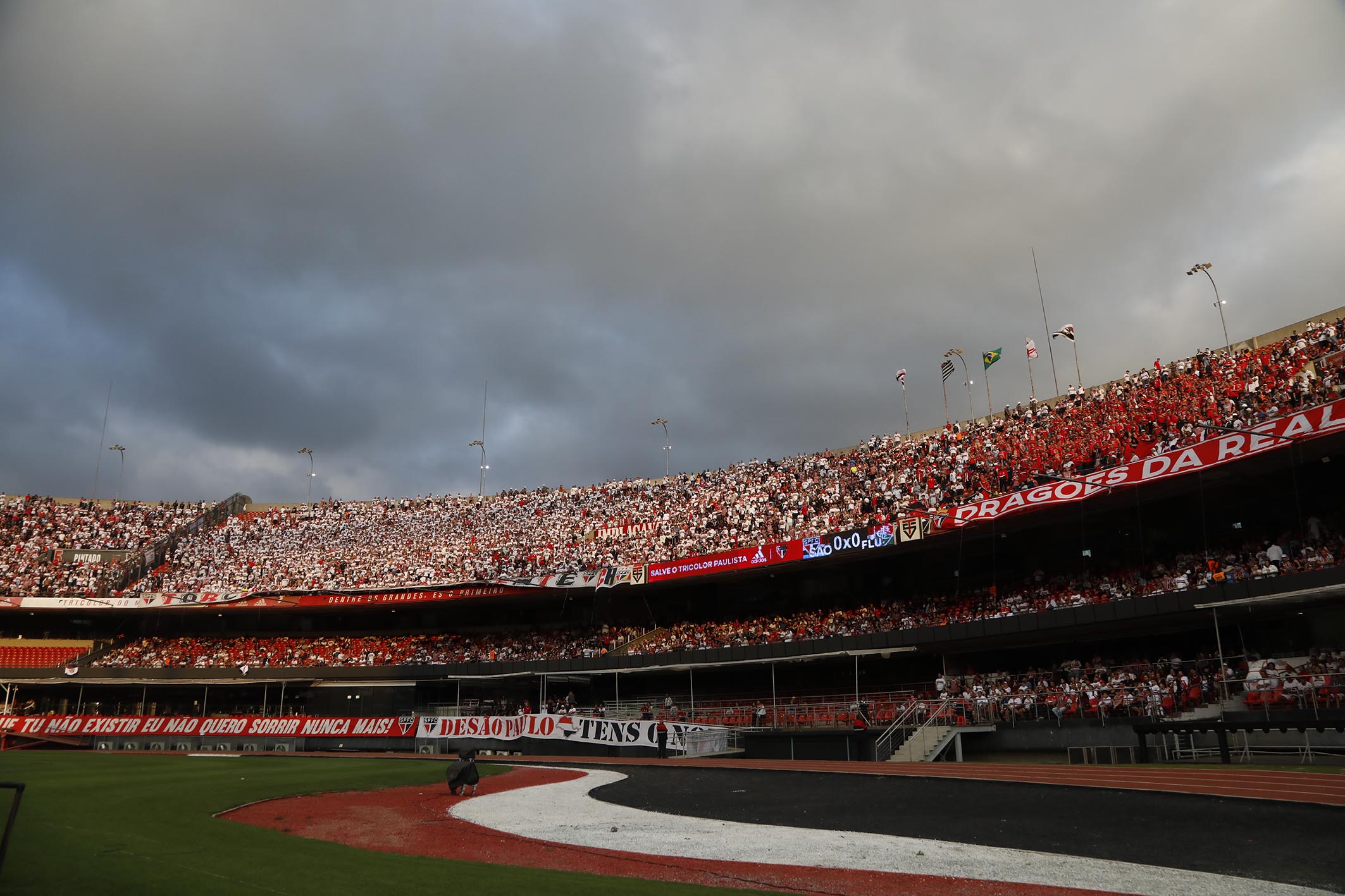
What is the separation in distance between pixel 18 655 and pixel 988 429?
182 ft

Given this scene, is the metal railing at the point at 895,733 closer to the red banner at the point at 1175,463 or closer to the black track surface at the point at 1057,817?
the red banner at the point at 1175,463

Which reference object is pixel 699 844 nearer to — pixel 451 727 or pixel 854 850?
pixel 854 850

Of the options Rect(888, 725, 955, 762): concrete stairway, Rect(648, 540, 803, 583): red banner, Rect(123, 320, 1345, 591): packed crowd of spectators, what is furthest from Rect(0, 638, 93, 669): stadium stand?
Rect(888, 725, 955, 762): concrete stairway

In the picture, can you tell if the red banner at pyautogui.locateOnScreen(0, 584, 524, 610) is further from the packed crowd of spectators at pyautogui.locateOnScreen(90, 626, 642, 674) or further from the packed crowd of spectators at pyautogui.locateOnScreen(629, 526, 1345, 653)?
the packed crowd of spectators at pyautogui.locateOnScreen(629, 526, 1345, 653)

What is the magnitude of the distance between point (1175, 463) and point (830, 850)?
1953 cm

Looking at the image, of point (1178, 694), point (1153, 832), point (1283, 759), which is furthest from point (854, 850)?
point (1178, 694)

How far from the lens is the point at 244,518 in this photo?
6556 cm

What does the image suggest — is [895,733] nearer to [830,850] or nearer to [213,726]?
[830,850]

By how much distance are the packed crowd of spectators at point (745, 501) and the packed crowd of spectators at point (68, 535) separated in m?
3.51

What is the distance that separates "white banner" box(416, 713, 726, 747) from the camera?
31142mm

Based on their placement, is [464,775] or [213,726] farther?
[213,726]

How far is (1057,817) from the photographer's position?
13367mm

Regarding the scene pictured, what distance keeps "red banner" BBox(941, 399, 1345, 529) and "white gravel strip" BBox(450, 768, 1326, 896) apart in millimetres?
13397

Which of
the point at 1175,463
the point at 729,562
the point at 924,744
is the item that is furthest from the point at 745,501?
the point at 1175,463
